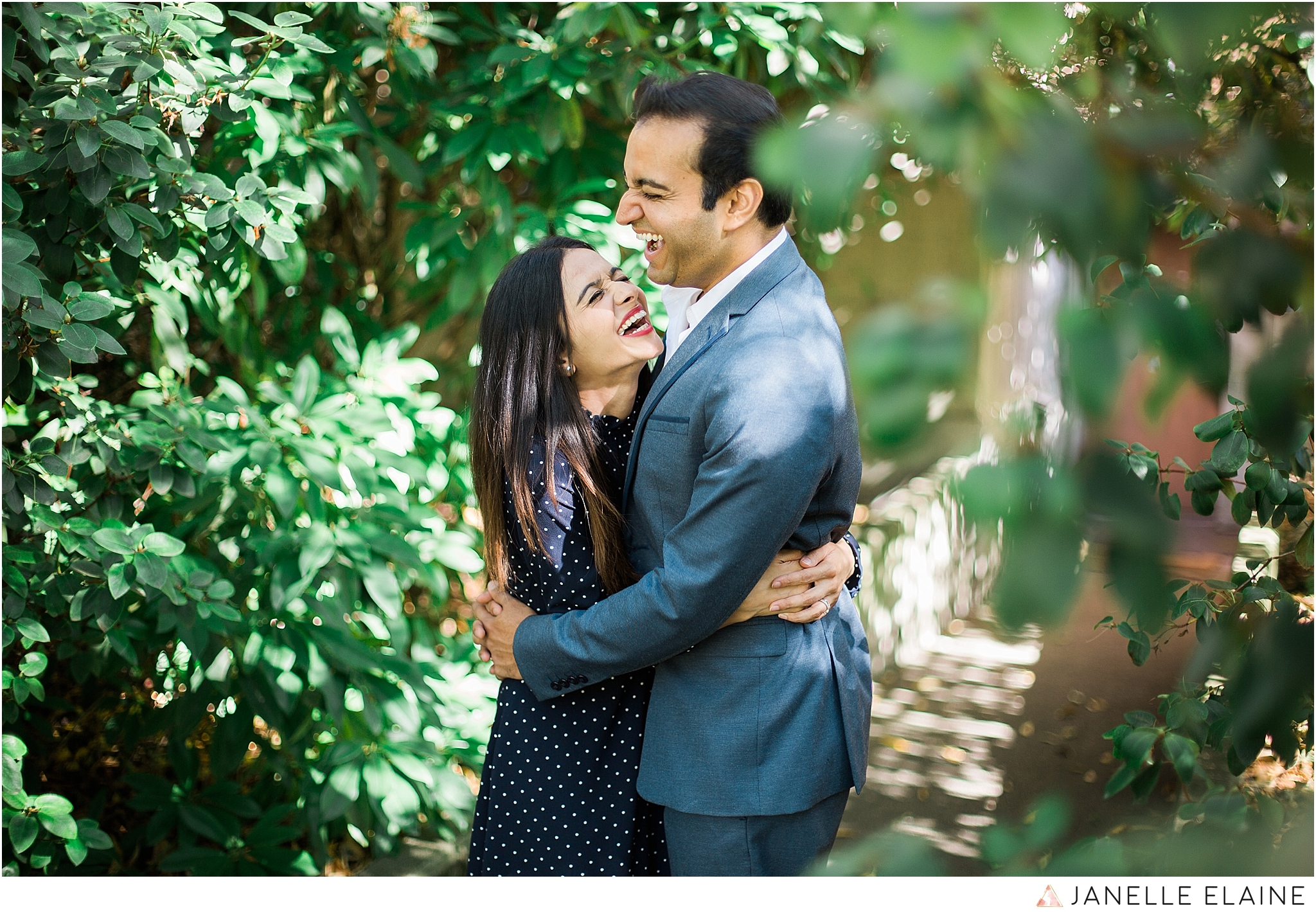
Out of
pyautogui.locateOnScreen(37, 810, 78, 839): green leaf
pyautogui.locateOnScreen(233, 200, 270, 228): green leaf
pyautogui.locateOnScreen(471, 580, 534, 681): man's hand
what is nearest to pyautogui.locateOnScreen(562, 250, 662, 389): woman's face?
pyautogui.locateOnScreen(471, 580, 534, 681): man's hand

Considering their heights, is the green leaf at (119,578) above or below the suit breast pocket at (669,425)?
below

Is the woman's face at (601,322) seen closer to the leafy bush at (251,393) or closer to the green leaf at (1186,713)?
the leafy bush at (251,393)

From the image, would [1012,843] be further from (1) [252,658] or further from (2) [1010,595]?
(1) [252,658]

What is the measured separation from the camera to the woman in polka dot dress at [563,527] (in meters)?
1.64

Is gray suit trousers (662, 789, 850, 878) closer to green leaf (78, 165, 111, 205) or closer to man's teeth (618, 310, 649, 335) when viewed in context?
man's teeth (618, 310, 649, 335)

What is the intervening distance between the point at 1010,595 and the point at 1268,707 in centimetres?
30

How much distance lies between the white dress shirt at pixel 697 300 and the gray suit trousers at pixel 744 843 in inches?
28.8

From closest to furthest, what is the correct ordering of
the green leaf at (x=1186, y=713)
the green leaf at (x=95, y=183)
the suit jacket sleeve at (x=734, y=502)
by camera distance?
the suit jacket sleeve at (x=734, y=502) → the green leaf at (x=1186, y=713) → the green leaf at (x=95, y=183)

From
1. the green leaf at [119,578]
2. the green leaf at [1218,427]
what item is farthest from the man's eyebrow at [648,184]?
the green leaf at [119,578]

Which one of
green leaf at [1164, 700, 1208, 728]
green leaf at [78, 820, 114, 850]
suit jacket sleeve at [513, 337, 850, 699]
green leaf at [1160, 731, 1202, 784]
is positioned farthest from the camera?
green leaf at [78, 820, 114, 850]

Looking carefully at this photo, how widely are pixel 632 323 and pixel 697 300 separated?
4.8 inches

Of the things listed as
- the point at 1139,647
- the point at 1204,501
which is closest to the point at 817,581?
the point at 1139,647

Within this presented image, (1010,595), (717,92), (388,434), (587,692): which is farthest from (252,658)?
(1010,595)

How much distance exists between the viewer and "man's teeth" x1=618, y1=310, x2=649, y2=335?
170 centimetres
